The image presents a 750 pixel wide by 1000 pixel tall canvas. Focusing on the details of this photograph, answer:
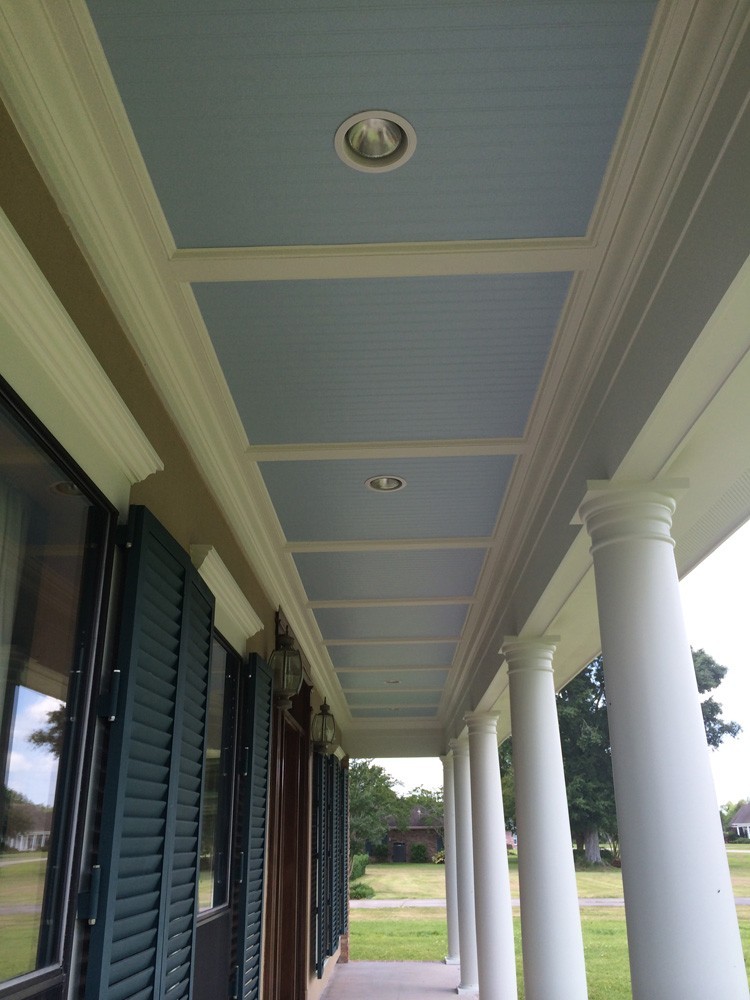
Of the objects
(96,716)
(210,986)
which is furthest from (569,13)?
(210,986)

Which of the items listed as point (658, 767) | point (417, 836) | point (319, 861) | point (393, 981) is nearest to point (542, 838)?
point (658, 767)

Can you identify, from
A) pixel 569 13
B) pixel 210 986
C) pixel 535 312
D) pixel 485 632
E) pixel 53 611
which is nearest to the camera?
pixel 569 13

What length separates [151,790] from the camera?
2.67 metres

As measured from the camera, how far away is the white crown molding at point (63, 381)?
5.94 ft

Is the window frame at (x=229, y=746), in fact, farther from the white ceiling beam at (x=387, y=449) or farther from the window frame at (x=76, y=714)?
the window frame at (x=76, y=714)

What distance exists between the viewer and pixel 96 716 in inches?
94.0

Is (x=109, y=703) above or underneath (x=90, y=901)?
above

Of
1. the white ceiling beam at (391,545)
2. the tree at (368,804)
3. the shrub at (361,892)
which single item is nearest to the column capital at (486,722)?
the white ceiling beam at (391,545)

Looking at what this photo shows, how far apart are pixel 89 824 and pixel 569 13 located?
230 cm

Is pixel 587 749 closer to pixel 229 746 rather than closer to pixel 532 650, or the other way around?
pixel 532 650

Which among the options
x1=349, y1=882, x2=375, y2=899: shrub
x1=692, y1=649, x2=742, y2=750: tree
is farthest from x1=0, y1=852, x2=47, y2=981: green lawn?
x1=349, y1=882, x2=375, y2=899: shrub

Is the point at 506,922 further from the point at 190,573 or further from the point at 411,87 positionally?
the point at 411,87

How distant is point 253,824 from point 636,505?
2.76 metres

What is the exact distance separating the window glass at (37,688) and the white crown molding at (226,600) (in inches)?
40.3
